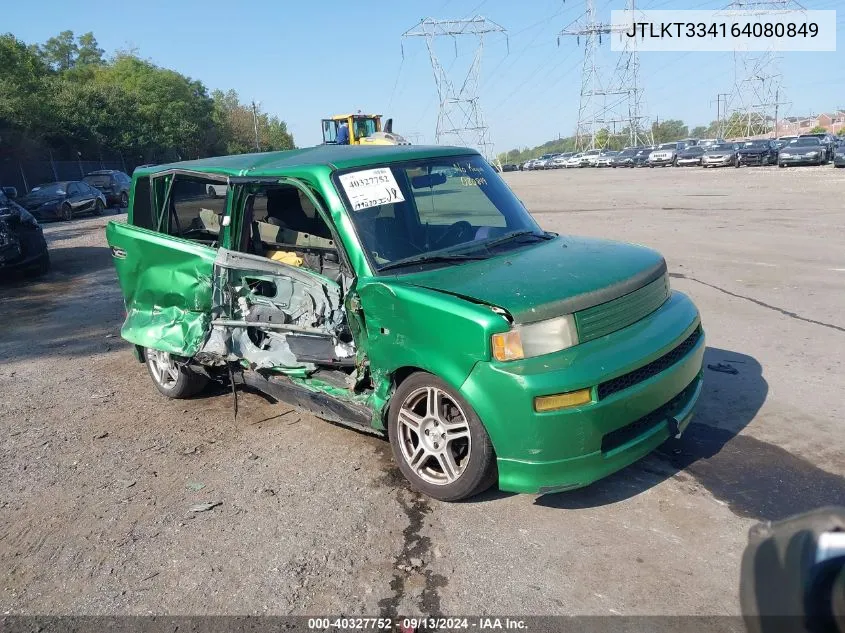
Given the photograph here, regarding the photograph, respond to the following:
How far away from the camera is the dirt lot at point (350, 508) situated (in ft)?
10.1

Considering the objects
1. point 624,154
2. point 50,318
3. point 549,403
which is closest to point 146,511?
point 549,403

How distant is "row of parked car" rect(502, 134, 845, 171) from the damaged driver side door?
31560mm

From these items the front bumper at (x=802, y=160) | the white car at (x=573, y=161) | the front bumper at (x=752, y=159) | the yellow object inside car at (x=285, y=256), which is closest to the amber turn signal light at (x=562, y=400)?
the yellow object inside car at (x=285, y=256)

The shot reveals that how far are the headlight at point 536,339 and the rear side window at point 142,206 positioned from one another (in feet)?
12.1

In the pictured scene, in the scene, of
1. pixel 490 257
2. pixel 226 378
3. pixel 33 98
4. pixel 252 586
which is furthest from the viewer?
pixel 33 98

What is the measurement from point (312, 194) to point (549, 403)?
205cm

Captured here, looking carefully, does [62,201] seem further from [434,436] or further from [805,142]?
[805,142]

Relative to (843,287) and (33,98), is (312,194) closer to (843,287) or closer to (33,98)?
(843,287)

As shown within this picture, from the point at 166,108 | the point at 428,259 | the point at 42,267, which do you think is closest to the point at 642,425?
the point at 428,259

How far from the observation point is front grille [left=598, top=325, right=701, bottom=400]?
335 centimetres

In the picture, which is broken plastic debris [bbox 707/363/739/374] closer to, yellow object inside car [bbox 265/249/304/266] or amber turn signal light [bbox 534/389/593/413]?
amber turn signal light [bbox 534/389/593/413]

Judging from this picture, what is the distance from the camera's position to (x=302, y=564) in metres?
3.33

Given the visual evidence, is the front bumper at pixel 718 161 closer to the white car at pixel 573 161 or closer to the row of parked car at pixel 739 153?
the row of parked car at pixel 739 153

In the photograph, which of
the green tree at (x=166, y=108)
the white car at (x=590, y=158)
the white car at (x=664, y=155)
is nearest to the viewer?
the white car at (x=664, y=155)
